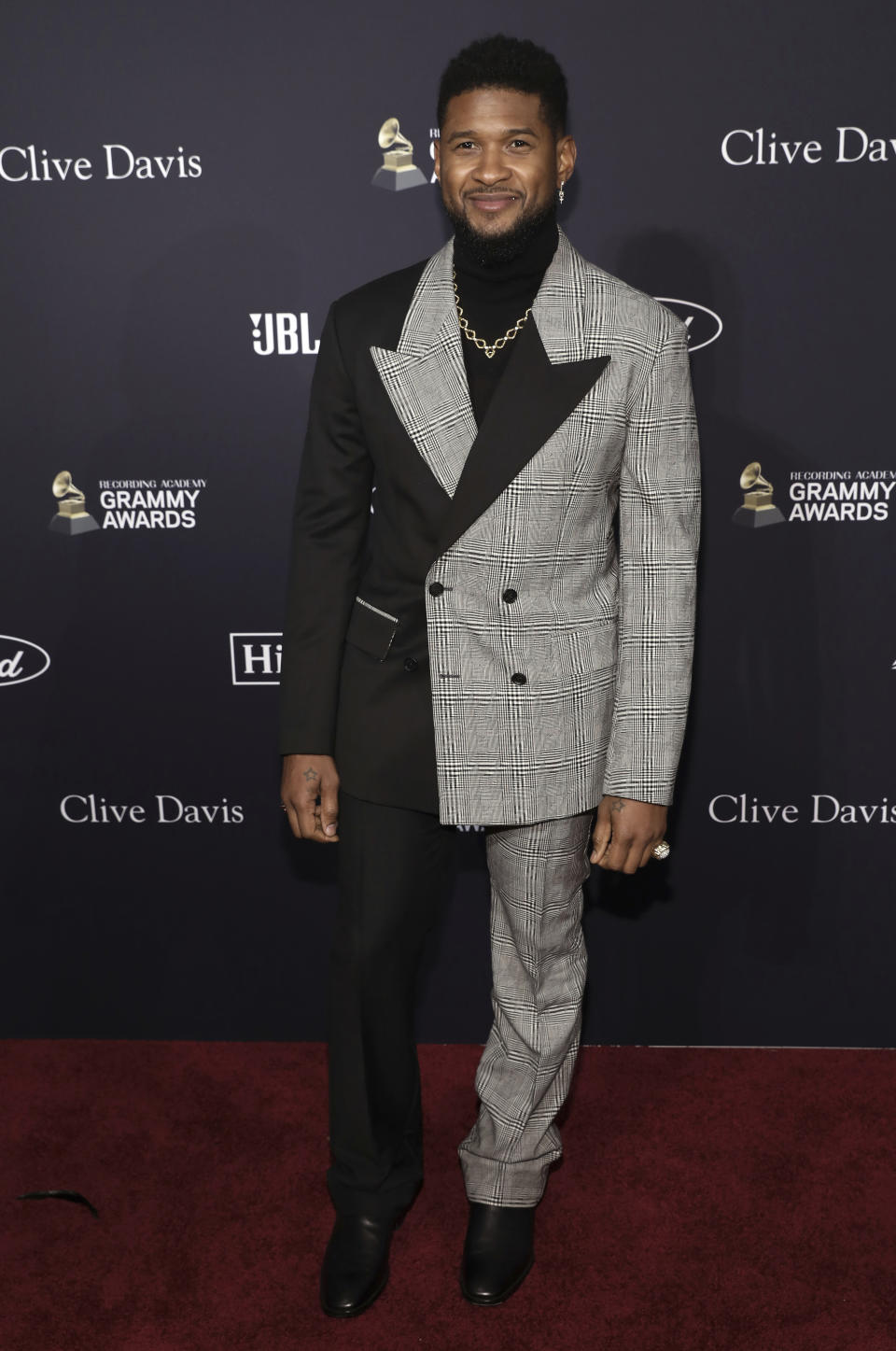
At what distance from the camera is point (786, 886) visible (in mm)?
2953

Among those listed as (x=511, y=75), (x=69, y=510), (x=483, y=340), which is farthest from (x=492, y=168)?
(x=69, y=510)

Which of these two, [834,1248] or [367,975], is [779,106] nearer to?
[367,975]

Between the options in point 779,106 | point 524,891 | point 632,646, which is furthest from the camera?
point 779,106

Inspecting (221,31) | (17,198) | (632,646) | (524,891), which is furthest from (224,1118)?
(221,31)

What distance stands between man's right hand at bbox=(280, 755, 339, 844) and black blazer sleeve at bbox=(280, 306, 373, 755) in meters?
0.03

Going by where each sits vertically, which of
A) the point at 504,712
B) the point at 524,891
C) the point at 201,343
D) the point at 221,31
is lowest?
the point at 524,891

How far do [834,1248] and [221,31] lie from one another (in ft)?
8.39

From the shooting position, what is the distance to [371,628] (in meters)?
2.16

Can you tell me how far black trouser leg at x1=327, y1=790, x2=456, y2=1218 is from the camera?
2.20 meters

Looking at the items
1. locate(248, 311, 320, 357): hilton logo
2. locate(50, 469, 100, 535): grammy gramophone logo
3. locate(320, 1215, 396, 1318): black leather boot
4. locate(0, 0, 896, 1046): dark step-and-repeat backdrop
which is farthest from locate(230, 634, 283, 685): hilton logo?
locate(320, 1215, 396, 1318): black leather boot

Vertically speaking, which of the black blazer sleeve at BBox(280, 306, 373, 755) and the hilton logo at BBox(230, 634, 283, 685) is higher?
the black blazer sleeve at BBox(280, 306, 373, 755)

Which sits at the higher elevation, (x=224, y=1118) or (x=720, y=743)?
(x=720, y=743)

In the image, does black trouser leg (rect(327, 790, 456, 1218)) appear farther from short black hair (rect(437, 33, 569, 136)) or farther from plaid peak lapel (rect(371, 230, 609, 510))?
short black hair (rect(437, 33, 569, 136))

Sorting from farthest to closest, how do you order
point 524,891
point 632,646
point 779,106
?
point 779,106 → point 524,891 → point 632,646
